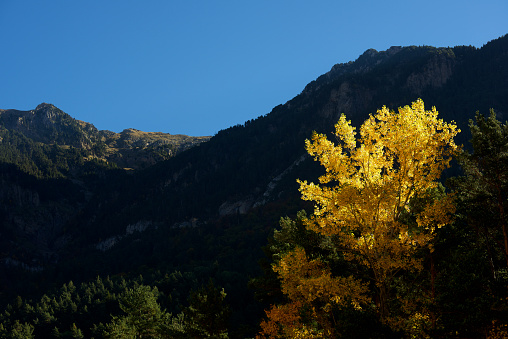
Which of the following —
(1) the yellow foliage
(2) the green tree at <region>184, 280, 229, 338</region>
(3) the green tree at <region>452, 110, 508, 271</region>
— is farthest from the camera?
(2) the green tree at <region>184, 280, 229, 338</region>

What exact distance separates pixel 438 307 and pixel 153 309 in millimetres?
35833

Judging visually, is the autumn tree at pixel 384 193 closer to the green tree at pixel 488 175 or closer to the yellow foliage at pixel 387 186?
the yellow foliage at pixel 387 186

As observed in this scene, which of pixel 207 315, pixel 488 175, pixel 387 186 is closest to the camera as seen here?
pixel 387 186

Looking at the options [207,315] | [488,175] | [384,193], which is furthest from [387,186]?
[207,315]

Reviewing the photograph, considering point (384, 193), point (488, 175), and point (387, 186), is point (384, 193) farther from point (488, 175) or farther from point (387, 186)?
point (488, 175)

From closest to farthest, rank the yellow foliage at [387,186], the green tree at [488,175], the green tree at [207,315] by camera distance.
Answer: the yellow foliage at [387,186] → the green tree at [488,175] → the green tree at [207,315]

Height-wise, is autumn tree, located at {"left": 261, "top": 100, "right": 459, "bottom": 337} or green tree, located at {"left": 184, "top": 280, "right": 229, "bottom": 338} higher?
autumn tree, located at {"left": 261, "top": 100, "right": 459, "bottom": 337}

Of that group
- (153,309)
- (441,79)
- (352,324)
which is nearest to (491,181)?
(352,324)

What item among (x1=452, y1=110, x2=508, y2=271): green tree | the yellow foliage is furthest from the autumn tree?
(x1=452, y1=110, x2=508, y2=271): green tree

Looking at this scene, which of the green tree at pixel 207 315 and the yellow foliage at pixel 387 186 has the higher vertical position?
the yellow foliage at pixel 387 186

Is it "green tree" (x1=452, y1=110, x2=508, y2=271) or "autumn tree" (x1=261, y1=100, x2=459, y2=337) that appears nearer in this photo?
"autumn tree" (x1=261, y1=100, x2=459, y2=337)

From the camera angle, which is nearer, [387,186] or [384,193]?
[387,186]

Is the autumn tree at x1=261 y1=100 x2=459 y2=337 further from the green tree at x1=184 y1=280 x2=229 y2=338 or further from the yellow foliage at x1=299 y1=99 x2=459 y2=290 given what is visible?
the green tree at x1=184 y1=280 x2=229 y2=338

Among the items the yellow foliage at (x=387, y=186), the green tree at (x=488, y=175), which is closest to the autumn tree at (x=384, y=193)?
the yellow foliage at (x=387, y=186)
